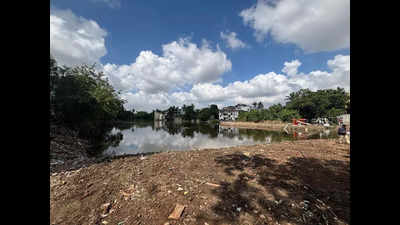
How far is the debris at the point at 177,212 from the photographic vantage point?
70.3 inches

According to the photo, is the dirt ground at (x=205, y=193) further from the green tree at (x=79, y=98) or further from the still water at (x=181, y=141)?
the green tree at (x=79, y=98)

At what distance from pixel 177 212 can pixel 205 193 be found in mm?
559

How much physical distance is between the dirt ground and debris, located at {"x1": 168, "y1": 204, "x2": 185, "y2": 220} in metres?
0.04

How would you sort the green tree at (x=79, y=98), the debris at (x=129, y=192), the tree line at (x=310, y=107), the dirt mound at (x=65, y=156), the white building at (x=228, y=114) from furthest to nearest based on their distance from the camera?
the white building at (x=228, y=114), the tree line at (x=310, y=107), the green tree at (x=79, y=98), the dirt mound at (x=65, y=156), the debris at (x=129, y=192)

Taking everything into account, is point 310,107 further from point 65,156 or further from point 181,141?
point 65,156

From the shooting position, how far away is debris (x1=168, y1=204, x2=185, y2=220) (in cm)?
179

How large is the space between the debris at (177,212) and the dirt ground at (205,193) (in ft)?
0.14

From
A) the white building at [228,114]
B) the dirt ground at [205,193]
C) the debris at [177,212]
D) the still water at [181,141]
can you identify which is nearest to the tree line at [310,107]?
the still water at [181,141]

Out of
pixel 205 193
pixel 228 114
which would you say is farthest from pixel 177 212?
pixel 228 114
